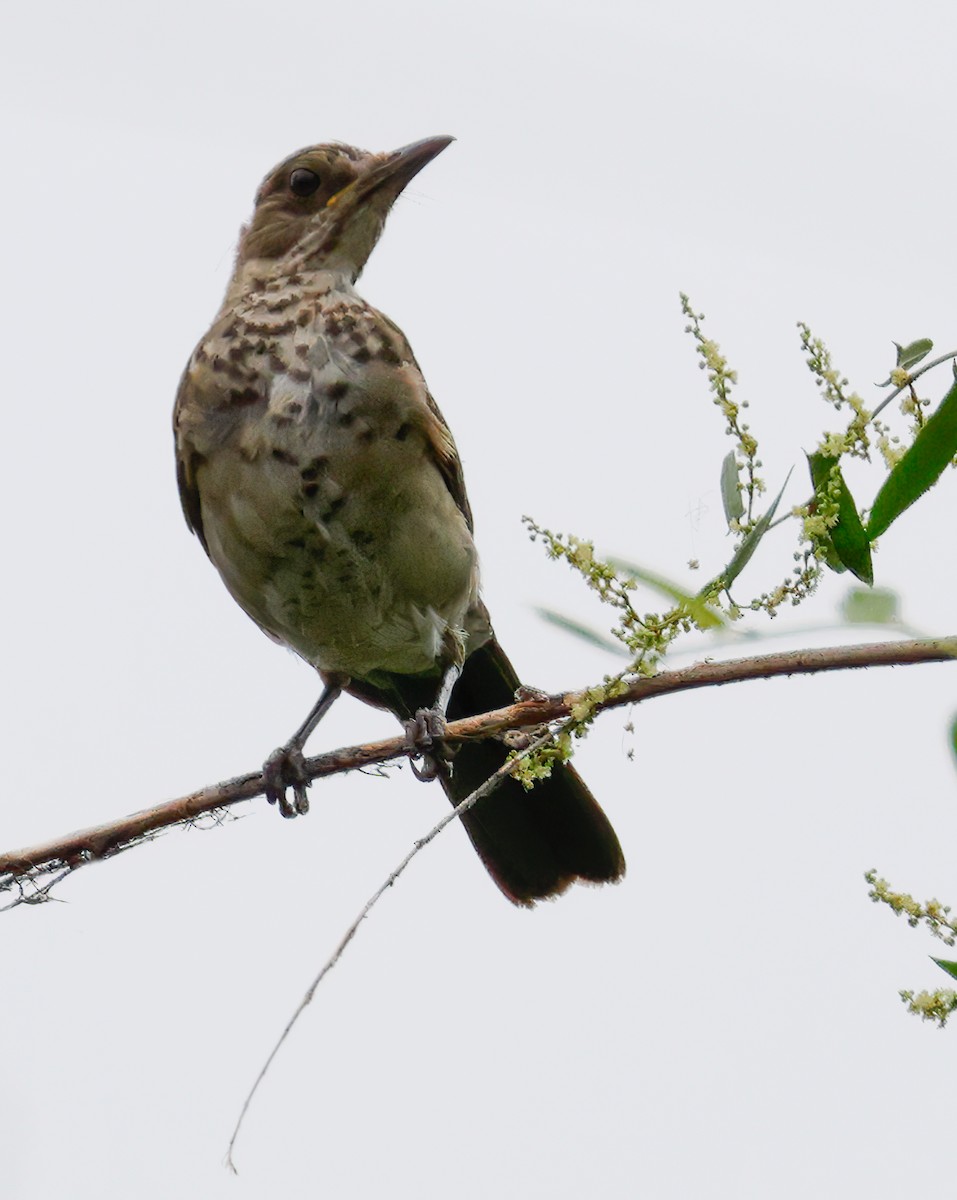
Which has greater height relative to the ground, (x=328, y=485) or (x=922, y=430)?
(x=328, y=485)

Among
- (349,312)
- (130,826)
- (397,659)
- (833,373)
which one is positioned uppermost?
(349,312)

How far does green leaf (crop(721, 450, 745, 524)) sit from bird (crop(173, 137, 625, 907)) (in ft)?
5.84

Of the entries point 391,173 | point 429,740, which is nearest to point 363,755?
point 429,740

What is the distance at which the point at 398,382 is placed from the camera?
3.92 metres

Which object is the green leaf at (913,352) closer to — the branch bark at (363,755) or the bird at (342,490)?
the branch bark at (363,755)

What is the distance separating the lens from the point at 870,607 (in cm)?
148

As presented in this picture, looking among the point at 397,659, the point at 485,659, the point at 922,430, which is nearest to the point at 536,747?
the point at 922,430

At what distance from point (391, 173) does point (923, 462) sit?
286cm

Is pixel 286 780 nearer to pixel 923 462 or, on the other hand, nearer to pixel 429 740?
pixel 429 740

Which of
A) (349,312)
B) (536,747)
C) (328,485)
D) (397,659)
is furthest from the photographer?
(397,659)

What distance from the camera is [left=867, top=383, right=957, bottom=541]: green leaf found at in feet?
5.33

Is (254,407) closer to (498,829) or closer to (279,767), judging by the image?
(279,767)

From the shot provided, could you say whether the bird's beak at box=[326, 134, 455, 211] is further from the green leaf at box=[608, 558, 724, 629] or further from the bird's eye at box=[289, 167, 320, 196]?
the green leaf at box=[608, 558, 724, 629]

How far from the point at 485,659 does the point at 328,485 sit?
45.5 inches
